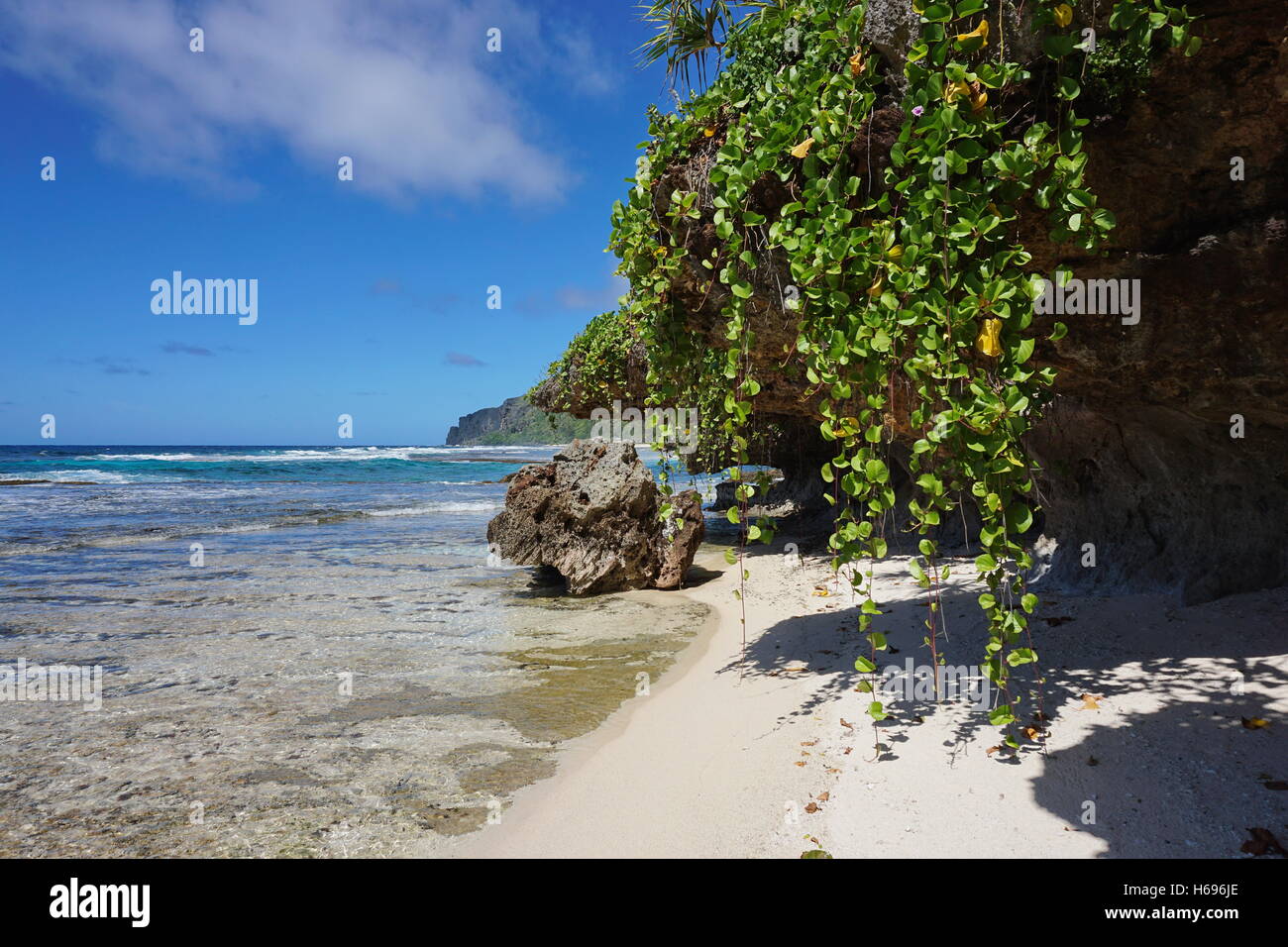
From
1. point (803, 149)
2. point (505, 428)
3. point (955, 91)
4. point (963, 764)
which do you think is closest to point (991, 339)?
point (955, 91)

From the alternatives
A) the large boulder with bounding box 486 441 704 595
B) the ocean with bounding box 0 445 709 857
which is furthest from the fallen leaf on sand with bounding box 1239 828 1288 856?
the large boulder with bounding box 486 441 704 595

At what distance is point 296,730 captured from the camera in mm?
4875

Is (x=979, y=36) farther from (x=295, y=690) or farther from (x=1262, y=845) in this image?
(x=295, y=690)

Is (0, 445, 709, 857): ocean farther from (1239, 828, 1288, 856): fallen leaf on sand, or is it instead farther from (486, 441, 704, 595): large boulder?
(1239, 828, 1288, 856): fallen leaf on sand

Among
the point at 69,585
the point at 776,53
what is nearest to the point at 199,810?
the point at 776,53

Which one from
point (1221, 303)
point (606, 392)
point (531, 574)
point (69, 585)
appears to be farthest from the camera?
point (606, 392)

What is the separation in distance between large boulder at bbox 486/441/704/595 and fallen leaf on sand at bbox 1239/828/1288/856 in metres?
6.93

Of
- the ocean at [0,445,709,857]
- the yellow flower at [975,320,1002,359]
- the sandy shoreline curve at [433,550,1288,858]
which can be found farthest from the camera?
the ocean at [0,445,709,857]

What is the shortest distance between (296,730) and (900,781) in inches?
154

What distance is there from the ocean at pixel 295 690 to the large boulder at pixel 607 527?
1.24 feet

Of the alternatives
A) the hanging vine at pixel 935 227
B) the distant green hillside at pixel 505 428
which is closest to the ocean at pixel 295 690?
the hanging vine at pixel 935 227

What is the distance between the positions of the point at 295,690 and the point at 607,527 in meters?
4.58

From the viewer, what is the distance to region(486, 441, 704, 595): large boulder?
9523mm
